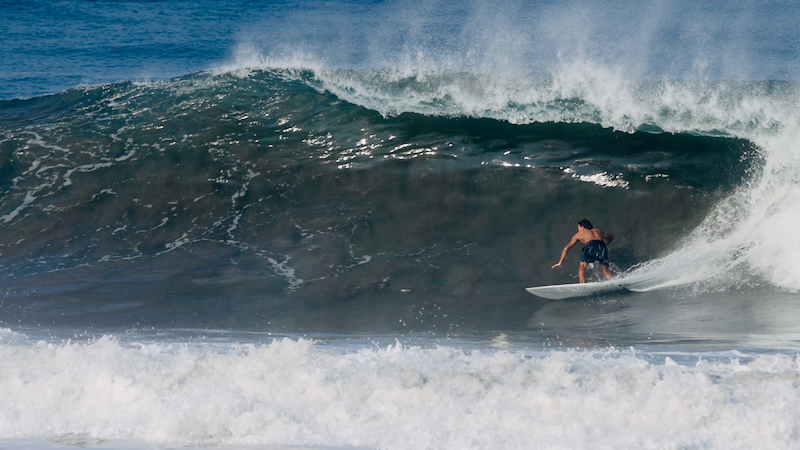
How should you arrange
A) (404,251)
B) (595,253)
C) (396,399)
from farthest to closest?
1. (404,251)
2. (595,253)
3. (396,399)

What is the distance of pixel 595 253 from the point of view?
7418mm

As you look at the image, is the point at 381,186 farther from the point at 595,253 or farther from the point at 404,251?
the point at 595,253

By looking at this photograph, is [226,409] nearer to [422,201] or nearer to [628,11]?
[422,201]

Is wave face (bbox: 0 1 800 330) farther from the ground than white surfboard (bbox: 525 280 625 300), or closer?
farther from the ground

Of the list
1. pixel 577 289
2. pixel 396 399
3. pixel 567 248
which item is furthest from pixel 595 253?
pixel 396 399

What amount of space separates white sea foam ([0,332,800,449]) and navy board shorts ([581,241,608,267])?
274cm

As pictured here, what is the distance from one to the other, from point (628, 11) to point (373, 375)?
17864 mm

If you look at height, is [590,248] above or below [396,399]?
above

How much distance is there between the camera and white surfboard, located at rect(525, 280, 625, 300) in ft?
22.8

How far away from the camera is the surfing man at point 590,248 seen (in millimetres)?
7379

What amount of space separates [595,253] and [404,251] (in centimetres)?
221

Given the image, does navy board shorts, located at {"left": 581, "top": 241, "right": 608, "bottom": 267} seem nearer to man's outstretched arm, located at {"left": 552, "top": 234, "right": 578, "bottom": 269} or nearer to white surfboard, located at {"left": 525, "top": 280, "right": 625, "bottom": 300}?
man's outstretched arm, located at {"left": 552, "top": 234, "right": 578, "bottom": 269}

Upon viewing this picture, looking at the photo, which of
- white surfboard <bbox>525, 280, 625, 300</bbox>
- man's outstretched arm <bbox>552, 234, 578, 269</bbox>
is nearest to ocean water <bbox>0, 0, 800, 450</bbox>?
white surfboard <bbox>525, 280, 625, 300</bbox>

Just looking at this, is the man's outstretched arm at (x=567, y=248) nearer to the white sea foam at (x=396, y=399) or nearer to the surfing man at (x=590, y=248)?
the surfing man at (x=590, y=248)
